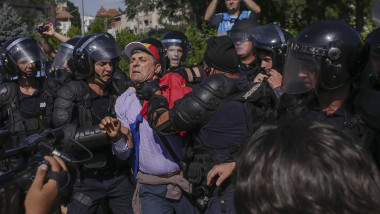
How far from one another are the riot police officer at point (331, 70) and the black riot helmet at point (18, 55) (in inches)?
128

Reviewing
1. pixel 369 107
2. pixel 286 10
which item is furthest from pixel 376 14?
pixel 286 10

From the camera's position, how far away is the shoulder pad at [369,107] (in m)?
2.00

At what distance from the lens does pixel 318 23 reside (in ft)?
7.78

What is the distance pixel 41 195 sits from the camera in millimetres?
1594

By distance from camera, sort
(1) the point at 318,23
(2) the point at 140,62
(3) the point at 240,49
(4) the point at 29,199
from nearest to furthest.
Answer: (4) the point at 29,199
(1) the point at 318,23
(2) the point at 140,62
(3) the point at 240,49

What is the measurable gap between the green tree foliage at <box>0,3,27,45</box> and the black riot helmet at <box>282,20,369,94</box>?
1526 centimetres

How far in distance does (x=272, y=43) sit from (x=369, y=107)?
148cm

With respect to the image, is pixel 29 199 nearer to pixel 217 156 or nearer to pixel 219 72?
pixel 217 156

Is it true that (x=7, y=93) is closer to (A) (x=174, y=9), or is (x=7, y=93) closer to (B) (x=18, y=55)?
(B) (x=18, y=55)

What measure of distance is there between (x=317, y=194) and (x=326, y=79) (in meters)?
1.45

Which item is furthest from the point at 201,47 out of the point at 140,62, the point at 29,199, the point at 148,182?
the point at 29,199

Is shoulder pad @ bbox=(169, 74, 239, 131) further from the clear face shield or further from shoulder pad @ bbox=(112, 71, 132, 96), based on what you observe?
shoulder pad @ bbox=(112, 71, 132, 96)

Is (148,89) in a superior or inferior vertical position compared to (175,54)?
superior

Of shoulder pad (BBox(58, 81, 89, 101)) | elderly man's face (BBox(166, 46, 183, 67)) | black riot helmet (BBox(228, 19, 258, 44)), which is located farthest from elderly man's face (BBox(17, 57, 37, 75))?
black riot helmet (BBox(228, 19, 258, 44))
